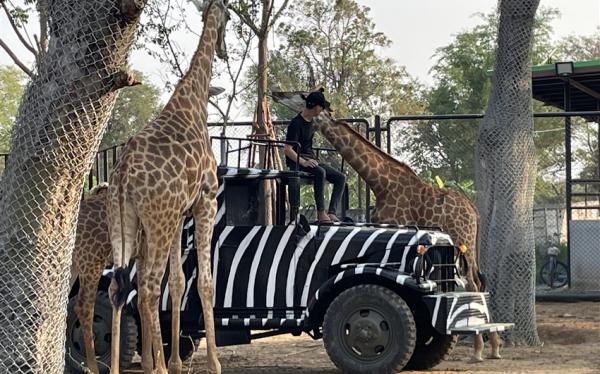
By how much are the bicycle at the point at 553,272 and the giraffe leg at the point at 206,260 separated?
1068 cm

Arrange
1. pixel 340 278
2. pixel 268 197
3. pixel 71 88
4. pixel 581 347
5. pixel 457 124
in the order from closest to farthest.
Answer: pixel 71 88
pixel 340 278
pixel 268 197
pixel 581 347
pixel 457 124

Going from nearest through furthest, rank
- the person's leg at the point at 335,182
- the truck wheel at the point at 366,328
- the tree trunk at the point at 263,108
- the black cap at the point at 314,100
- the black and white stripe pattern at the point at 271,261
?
the truck wheel at the point at 366,328 → the black and white stripe pattern at the point at 271,261 → the person's leg at the point at 335,182 → the black cap at the point at 314,100 → the tree trunk at the point at 263,108

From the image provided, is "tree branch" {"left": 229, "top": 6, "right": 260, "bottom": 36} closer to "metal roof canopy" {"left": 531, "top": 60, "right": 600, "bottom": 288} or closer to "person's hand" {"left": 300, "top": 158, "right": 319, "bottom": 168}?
"metal roof canopy" {"left": 531, "top": 60, "right": 600, "bottom": 288}

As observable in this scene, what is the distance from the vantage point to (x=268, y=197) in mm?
11133

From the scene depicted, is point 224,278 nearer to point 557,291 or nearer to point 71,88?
point 71,88

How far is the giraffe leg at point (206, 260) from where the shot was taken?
31.1 ft

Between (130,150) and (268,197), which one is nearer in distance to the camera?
(130,150)

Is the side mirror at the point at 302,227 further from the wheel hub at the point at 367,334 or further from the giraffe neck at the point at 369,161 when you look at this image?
the giraffe neck at the point at 369,161

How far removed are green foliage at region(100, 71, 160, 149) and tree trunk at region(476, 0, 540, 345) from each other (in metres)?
26.7

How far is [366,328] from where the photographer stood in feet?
33.5

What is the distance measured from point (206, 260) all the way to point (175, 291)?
38cm

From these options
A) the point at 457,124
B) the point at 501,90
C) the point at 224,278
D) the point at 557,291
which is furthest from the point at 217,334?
the point at 457,124

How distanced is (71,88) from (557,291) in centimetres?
1181

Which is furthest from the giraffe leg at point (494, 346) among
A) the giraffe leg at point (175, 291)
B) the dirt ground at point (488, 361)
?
the giraffe leg at point (175, 291)
